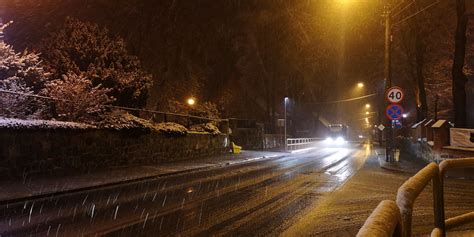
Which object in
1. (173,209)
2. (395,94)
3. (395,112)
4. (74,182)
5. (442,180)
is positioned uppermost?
(395,94)

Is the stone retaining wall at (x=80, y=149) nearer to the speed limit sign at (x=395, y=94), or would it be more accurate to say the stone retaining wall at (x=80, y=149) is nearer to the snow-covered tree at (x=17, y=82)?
the snow-covered tree at (x=17, y=82)

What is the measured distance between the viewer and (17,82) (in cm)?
1877

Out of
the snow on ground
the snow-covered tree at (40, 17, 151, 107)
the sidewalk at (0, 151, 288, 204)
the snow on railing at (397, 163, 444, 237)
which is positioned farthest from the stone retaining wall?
the snow on railing at (397, 163, 444, 237)

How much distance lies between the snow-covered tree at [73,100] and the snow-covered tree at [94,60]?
9.33 feet

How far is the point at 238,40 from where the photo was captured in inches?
1934

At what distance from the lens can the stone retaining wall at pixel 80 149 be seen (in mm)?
15672

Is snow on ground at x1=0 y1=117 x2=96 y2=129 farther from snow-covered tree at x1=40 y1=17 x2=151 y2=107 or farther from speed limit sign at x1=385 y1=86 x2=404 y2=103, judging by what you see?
speed limit sign at x1=385 y1=86 x2=404 y2=103

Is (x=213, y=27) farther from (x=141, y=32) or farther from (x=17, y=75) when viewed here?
(x=17, y=75)

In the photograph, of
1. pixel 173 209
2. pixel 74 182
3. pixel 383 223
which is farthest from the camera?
pixel 74 182

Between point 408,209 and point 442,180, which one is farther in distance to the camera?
point 442,180

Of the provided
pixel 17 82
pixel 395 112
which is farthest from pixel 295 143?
pixel 17 82

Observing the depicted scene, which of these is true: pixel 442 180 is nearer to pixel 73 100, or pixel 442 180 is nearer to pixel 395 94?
pixel 395 94

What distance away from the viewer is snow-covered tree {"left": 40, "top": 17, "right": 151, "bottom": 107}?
78.7 feet

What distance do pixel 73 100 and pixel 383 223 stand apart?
19495 millimetres
